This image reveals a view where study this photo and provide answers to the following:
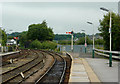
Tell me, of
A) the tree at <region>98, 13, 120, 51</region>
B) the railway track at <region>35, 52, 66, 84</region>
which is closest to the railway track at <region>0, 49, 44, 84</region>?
the railway track at <region>35, 52, 66, 84</region>

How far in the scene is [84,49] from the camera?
49.4 metres

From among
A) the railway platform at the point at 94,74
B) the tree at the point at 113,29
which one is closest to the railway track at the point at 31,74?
the railway platform at the point at 94,74

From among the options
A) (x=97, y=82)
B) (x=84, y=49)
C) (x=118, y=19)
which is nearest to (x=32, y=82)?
(x=97, y=82)

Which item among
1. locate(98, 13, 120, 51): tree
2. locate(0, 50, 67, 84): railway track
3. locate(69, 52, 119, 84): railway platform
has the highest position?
locate(98, 13, 120, 51): tree

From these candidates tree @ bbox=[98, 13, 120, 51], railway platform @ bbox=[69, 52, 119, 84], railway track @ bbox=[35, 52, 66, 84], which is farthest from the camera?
tree @ bbox=[98, 13, 120, 51]

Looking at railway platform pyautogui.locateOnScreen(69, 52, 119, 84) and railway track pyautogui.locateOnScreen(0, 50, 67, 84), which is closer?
railway platform pyautogui.locateOnScreen(69, 52, 119, 84)

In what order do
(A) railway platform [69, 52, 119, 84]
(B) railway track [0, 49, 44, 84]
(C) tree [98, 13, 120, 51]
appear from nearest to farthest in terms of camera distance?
(A) railway platform [69, 52, 119, 84]
(B) railway track [0, 49, 44, 84]
(C) tree [98, 13, 120, 51]

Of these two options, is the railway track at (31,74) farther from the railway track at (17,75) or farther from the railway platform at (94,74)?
the railway platform at (94,74)

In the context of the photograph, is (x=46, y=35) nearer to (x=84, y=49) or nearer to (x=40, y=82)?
(x=84, y=49)

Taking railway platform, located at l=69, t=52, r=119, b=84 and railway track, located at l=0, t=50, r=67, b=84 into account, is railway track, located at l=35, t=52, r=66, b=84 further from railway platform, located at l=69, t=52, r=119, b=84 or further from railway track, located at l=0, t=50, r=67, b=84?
railway platform, located at l=69, t=52, r=119, b=84

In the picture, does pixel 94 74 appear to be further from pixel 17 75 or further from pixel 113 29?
pixel 113 29

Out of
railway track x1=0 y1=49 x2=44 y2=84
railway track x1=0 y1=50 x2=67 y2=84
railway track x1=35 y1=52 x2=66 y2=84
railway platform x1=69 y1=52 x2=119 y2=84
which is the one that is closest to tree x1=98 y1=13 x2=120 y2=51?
railway platform x1=69 y1=52 x2=119 y2=84

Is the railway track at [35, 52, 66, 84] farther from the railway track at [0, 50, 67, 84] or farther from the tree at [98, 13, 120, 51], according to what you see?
the tree at [98, 13, 120, 51]

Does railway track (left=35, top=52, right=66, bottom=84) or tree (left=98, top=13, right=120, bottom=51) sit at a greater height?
tree (left=98, top=13, right=120, bottom=51)
